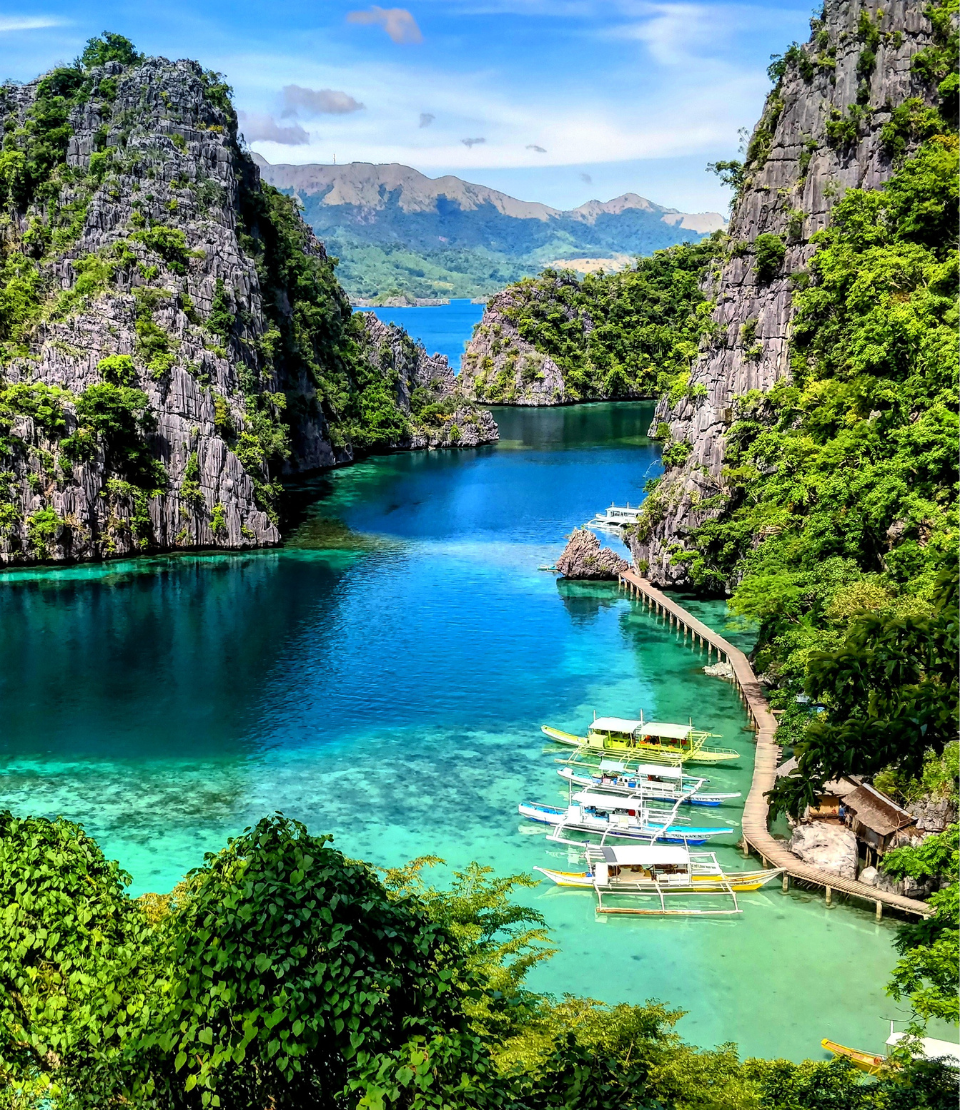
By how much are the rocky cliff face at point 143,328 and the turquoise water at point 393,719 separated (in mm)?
4507

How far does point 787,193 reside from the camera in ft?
212

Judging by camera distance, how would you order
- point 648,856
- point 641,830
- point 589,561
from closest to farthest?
point 648,856 → point 641,830 → point 589,561

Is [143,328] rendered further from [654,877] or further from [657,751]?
[654,877]

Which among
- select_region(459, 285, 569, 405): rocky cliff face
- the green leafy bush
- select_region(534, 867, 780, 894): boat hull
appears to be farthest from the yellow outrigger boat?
select_region(459, 285, 569, 405): rocky cliff face

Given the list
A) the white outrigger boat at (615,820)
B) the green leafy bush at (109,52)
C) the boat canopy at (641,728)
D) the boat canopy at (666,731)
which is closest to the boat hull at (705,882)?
the white outrigger boat at (615,820)

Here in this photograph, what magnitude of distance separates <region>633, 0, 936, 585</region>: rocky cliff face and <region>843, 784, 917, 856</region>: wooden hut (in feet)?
103

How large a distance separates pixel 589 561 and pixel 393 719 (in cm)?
2544

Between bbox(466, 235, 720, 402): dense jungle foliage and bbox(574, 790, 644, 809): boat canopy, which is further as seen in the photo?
bbox(466, 235, 720, 402): dense jungle foliage

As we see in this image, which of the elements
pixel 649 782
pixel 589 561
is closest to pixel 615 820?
pixel 649 782

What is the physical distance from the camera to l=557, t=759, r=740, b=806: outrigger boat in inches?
1522

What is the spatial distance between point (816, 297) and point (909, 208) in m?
6.07

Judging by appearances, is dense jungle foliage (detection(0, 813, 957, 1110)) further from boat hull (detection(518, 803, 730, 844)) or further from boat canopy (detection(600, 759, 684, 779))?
boat canopy (detection(600, 759, 684, 779))

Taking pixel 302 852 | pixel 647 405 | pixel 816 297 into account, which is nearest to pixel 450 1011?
pixel 302 852

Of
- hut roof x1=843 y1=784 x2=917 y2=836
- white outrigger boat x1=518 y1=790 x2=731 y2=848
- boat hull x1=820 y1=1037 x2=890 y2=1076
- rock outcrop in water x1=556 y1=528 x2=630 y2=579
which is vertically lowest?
boat hull x1=820 y1=1037 x2=890 y2=1076
